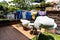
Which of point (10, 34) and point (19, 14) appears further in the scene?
point (19, 14)

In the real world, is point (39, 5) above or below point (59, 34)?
above

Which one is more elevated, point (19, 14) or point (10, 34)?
point (19, 14)

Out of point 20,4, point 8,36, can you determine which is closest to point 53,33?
point 8,36

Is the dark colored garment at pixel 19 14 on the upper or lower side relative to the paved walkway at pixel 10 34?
upper

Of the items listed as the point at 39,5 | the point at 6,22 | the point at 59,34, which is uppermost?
the point at 39,5

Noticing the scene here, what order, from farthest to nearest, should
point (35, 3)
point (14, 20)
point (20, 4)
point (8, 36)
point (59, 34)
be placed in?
1. point (35, 3)
2. point (20, 4)
3. point (14, 20)
4. point (59, 34)
5. point (8, 36)

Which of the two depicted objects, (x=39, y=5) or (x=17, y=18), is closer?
(x=17, y=18)

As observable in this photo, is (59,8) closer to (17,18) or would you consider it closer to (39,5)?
(39,5)

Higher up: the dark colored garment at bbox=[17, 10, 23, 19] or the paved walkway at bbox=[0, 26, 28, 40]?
the dark colored garment at bbox=[17, 10, 23, 19]

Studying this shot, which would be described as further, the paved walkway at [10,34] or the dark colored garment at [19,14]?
the dark colored garment at [19,14]

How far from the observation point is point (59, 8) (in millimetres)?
3551

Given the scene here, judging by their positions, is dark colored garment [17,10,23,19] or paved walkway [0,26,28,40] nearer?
paved walkway [0,26,28,40]

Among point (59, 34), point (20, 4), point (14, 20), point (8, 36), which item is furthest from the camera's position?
point (20, 4)

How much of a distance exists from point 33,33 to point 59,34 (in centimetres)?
54
